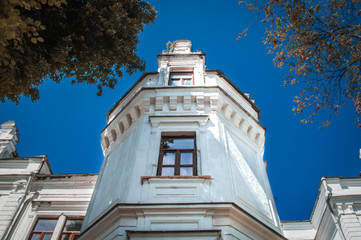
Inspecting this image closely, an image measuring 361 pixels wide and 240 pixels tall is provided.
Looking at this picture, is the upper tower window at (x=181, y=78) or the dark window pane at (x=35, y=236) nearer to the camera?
the dark window pane at (x=35, y=236)

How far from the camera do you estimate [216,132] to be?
11289 mm

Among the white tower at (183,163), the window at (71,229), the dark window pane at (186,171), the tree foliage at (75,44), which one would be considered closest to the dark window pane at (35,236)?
the window at (71,229)

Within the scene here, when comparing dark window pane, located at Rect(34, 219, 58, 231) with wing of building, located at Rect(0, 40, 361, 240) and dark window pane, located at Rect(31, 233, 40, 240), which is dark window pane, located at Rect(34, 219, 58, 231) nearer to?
wing of building, located at Rect(0, 40, 361, 240)

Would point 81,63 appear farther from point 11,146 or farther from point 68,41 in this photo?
point 11,146

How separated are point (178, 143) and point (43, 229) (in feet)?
21.9

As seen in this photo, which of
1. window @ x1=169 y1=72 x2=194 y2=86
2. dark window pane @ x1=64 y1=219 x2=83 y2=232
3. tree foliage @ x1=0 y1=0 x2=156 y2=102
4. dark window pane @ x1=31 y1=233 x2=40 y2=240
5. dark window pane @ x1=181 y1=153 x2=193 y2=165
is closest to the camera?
tree foliage @ x1=0 y1=0 x2=156 y2=102

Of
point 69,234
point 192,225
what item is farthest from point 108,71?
point 69,234

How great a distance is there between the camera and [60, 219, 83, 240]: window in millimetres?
12234

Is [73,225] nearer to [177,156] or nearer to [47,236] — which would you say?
[47,236]

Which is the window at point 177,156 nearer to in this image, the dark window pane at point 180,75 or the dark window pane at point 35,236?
the dark window pane at point 180,75

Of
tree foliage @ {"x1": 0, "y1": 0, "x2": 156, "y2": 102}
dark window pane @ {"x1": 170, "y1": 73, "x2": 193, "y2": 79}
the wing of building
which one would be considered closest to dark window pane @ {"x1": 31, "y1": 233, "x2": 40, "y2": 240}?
the wing of building

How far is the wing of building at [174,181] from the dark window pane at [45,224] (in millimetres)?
68

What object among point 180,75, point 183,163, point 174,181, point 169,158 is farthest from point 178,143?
point 180,75

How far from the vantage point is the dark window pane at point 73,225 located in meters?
12.5
